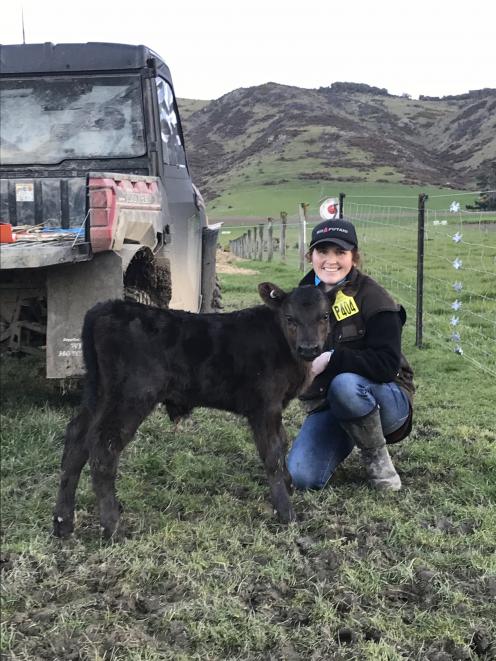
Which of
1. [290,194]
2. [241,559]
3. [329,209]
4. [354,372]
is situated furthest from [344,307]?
[290,194]

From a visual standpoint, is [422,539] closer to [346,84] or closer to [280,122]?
[280,122]

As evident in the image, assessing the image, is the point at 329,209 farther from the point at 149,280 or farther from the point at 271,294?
the point at 271,294

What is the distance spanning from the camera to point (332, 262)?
13.1 ft

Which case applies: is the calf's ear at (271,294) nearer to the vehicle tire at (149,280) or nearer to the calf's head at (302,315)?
the calf's head at (302,315)

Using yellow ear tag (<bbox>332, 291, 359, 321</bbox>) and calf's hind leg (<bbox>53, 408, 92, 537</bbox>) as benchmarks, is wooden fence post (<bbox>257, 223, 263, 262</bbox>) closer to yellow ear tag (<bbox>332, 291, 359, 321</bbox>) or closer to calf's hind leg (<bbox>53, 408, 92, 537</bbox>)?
yellow ear tag (<bbox>332, 291, 359, 321</bbox>)

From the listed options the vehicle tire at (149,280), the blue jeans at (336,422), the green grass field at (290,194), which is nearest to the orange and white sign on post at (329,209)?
the vehicle tire at (149,280)

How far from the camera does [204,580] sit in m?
2.89

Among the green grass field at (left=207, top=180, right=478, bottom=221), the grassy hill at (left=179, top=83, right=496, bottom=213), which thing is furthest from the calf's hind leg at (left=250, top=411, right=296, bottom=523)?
the grassy hill at (left=179, top=83, right=496, bottom=213)

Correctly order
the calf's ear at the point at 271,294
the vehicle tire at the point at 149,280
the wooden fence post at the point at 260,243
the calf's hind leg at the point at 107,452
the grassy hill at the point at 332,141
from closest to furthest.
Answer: the calf's hind leg at the point at 107,452, the calf's ear at the point at 271,294, the vehicle tire at the point at 149,280, the wooden fence post at the point at 260,243, the grassy hill at the point at 332,141

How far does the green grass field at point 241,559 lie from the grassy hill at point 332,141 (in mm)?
52049

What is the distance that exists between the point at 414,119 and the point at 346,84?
36.8m

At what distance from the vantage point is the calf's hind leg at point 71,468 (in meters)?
3.32

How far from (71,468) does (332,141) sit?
83.9 meters

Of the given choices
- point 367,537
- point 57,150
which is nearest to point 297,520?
point 367,537
